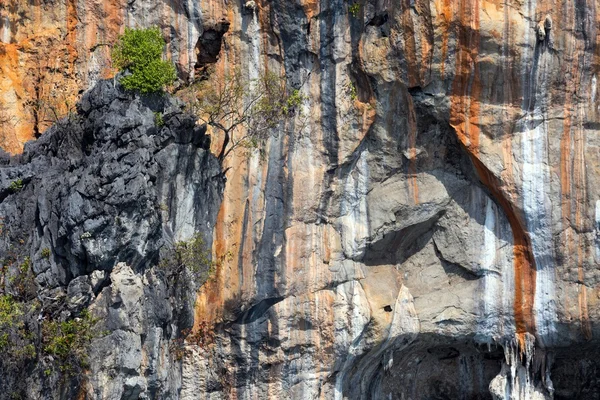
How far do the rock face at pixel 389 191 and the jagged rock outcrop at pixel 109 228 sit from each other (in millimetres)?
174

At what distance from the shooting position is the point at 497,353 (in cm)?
1880

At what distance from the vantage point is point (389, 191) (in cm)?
1792

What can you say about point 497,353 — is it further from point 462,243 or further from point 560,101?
point 560,101

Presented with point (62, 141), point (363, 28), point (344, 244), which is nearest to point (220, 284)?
point (344, 244)

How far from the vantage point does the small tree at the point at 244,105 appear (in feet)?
56.9

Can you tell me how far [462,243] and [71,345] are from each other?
6.58m

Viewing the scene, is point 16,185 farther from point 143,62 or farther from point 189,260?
point 189,260

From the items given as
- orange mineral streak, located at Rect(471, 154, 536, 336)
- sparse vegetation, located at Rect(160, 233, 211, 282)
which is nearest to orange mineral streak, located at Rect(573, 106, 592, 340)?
orange mineral streak, located at Rect(471, 154, 536, 336)

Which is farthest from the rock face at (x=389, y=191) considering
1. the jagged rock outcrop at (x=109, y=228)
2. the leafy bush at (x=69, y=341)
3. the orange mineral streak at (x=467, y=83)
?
the leafy bush at (x=69, y=341)

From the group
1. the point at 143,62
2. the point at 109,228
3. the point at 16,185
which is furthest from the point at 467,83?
the point at 16,185

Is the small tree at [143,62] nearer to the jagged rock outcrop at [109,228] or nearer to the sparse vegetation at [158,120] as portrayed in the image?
the jagged rock outcrop at [109,228]

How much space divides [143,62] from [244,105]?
1851 millimetres

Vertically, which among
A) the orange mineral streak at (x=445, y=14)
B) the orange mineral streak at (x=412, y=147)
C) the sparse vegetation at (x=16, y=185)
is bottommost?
the sparse vegetation at (x=16, y=185)

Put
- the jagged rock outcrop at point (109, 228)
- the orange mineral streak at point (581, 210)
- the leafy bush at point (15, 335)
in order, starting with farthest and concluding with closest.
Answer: the orange mineral streak at point (581, 210), the jagged rock outcrop at point (109, 228), the leafy bush at point (15, 335)
